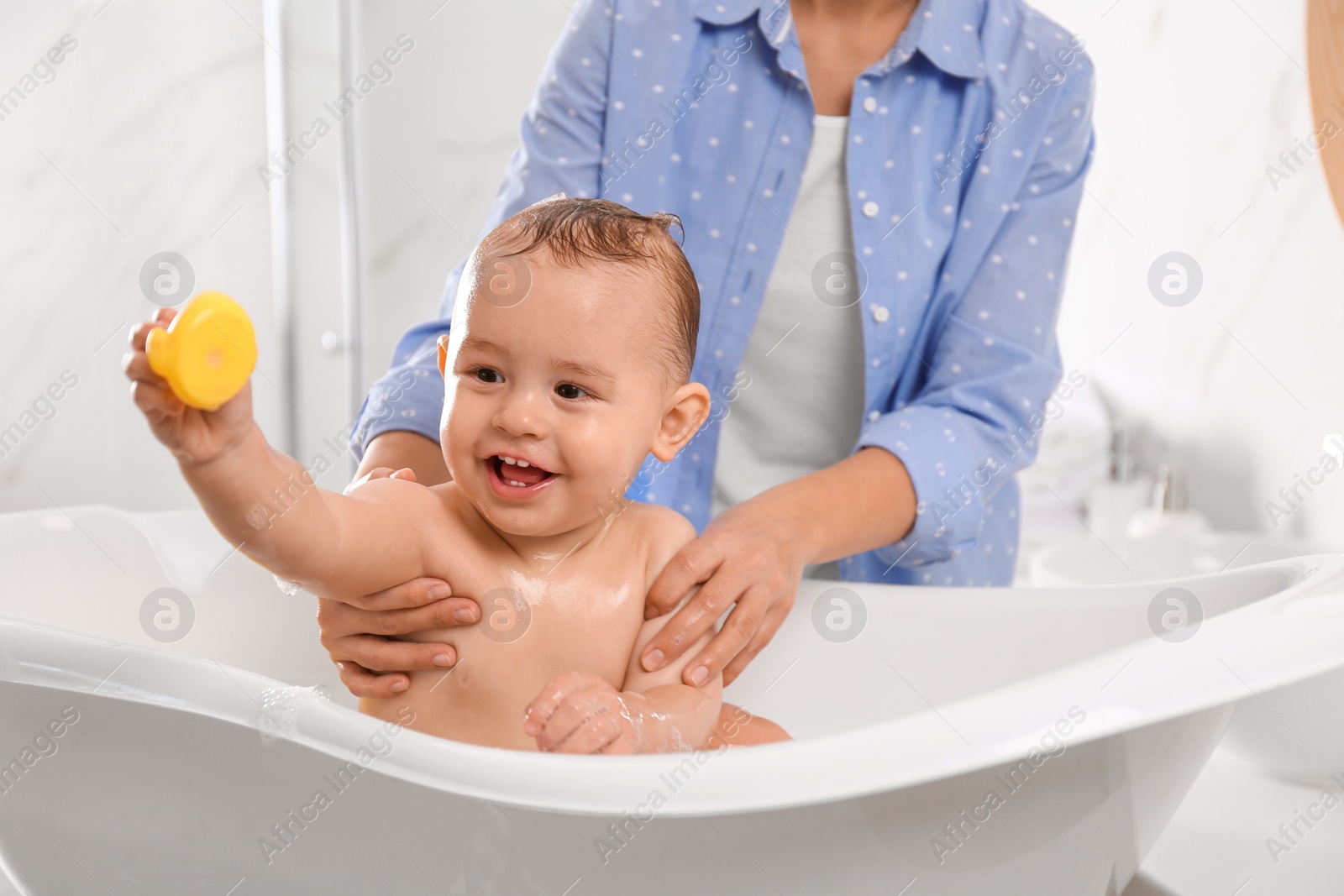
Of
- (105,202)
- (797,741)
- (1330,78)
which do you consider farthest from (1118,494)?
(105,202)

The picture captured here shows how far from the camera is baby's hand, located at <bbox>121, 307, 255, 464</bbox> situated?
0.47 metres

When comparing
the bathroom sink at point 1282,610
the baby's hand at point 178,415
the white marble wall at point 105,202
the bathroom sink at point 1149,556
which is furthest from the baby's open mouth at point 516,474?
the white marble wall at point 105,202

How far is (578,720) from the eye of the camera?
618 mm

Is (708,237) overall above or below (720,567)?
above

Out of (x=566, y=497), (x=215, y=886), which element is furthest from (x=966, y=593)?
(x=215, y=886)

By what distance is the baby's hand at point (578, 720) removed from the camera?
613mm

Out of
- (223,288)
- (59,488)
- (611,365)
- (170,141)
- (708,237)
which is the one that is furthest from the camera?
(223,288)

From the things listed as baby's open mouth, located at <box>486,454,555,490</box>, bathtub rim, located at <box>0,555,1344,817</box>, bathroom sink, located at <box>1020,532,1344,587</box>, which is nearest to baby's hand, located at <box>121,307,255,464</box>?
bathtub rim, located at <box>0,555,1344,817</box>

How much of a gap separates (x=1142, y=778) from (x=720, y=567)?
312mm

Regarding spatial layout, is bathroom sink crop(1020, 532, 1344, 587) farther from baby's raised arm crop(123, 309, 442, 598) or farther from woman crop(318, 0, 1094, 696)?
baby's raised arm crop(123, 309, 442, 598)

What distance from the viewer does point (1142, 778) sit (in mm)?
599

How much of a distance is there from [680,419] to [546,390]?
13 centimetres

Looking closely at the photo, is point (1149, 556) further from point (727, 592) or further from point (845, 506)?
point (727, 592)

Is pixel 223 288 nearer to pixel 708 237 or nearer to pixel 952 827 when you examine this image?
pixel 708 237
